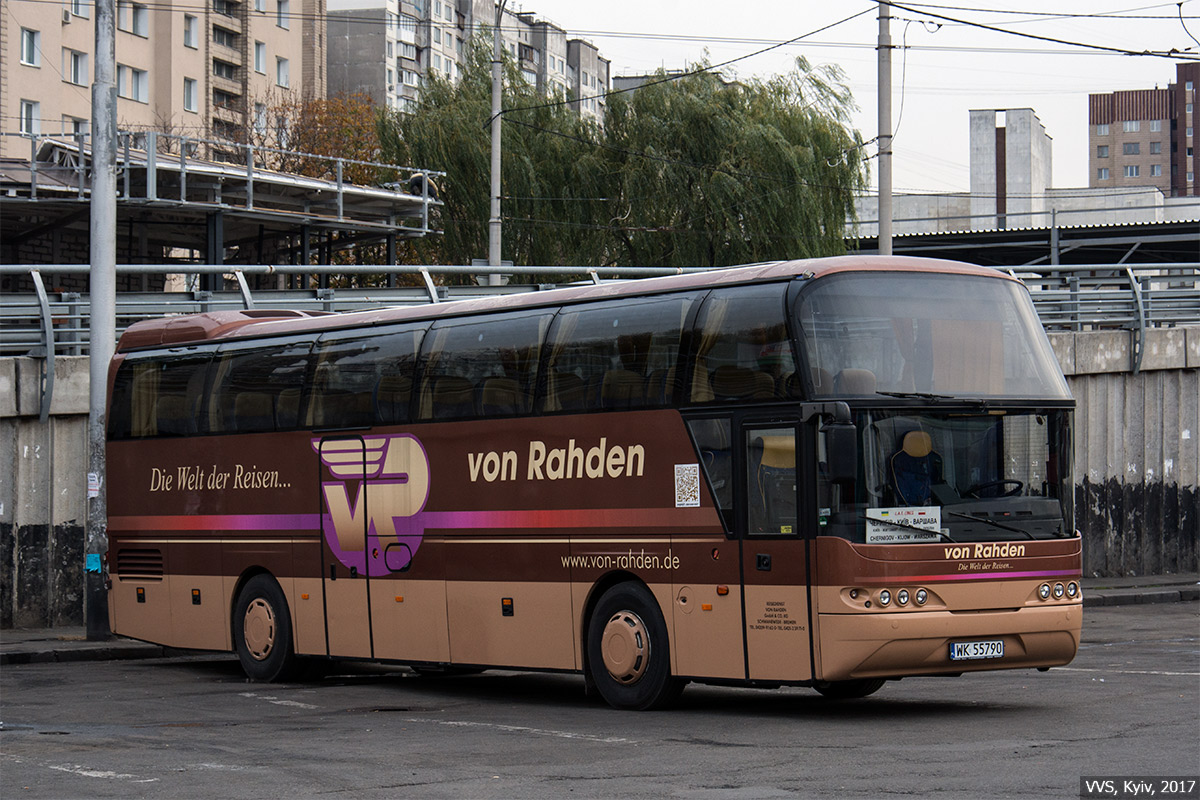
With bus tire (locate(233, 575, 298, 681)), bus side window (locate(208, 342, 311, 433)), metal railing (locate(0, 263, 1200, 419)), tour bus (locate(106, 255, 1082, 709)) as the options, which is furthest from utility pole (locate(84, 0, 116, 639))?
tour bus (locate(106, 255, 1082, 709))

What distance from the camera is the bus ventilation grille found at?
17969 mm

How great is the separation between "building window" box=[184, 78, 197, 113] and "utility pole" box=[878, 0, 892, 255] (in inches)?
2141

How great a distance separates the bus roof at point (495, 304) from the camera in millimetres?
12109

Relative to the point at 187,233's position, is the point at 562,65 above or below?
above

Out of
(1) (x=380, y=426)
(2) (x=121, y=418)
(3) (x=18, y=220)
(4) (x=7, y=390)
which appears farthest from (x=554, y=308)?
(3) (x=18, y=220)

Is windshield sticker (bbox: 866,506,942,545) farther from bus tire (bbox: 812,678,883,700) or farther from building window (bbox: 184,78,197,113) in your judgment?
building window (bbox: 184,78,197,113)

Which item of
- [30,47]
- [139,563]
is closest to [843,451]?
[139,563]

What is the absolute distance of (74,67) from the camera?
218 ft

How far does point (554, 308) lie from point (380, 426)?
2.33 metres

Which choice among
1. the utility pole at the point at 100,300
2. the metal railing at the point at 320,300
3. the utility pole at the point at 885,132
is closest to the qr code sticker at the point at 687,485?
the metal railing at the point at 320,300

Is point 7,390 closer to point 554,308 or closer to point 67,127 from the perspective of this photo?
point 554,308

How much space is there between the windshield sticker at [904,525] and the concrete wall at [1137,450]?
15921 millimetres

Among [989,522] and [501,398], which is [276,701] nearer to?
[501,398]

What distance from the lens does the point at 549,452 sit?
1352 centimetres
